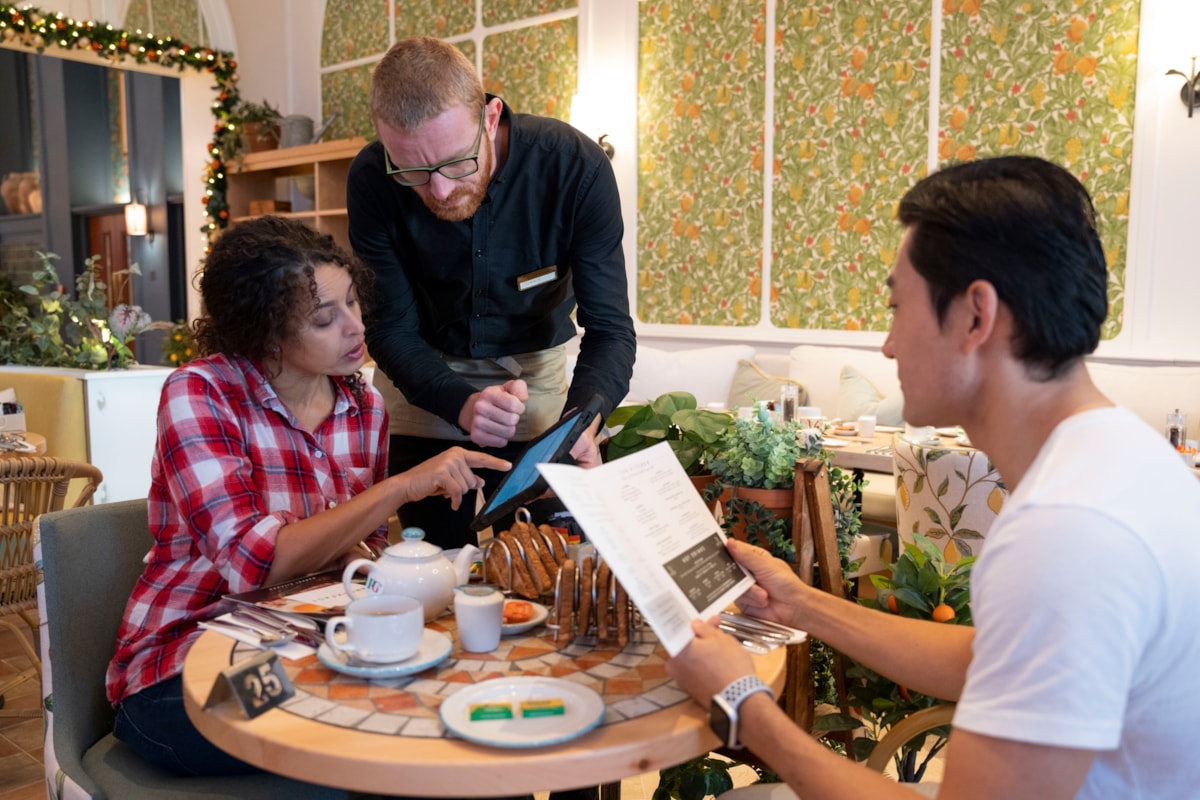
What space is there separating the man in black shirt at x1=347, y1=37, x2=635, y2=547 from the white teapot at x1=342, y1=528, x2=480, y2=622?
0.67 meters

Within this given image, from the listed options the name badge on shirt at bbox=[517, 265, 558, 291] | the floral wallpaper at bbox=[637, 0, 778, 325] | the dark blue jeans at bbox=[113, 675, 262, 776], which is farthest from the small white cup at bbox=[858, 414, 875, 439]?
the dark blue jeans at bbox=[113, 675, 262, 776]

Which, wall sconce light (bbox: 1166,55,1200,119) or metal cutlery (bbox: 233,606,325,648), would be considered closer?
metal cutlery (bbox: 233,606,325,648)

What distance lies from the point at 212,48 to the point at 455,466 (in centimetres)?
782

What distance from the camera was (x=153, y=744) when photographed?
1.51 metres

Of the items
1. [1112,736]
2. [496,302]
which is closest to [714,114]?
[496,302]

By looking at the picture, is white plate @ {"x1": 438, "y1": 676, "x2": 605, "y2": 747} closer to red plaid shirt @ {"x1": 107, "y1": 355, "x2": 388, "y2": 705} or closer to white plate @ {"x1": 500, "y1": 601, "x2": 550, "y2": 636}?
white plate @ {"x1": 500, "y1": 601, "x2": 550, "y2": 636}

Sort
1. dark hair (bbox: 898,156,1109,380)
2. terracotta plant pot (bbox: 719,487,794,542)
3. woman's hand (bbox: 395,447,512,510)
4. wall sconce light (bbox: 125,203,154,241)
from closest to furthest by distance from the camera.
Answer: dark hair (bbox: 898,156,1109,380)
woman's hand (bbox: 395,447,512,510)
terracotta plant pot (bbox: 719,487,794,542)
wall sconce light (bbox: 125,203,154,241)

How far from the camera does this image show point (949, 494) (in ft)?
8.82

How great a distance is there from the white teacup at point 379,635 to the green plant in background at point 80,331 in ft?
15.7

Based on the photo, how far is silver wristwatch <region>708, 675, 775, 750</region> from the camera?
3.54 ft

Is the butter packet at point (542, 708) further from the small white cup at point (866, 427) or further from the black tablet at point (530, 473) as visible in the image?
the small white cup at point (866, 427)

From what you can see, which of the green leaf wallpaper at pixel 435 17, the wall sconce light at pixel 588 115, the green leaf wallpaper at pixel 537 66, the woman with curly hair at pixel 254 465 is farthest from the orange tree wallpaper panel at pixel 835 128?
the woman with curly hair at pixel 254 465

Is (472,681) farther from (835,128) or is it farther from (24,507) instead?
(835,128)

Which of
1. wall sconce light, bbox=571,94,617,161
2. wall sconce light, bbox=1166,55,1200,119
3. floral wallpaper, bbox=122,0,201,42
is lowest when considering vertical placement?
wall sconce light, bbox=1166,55,1200,119
